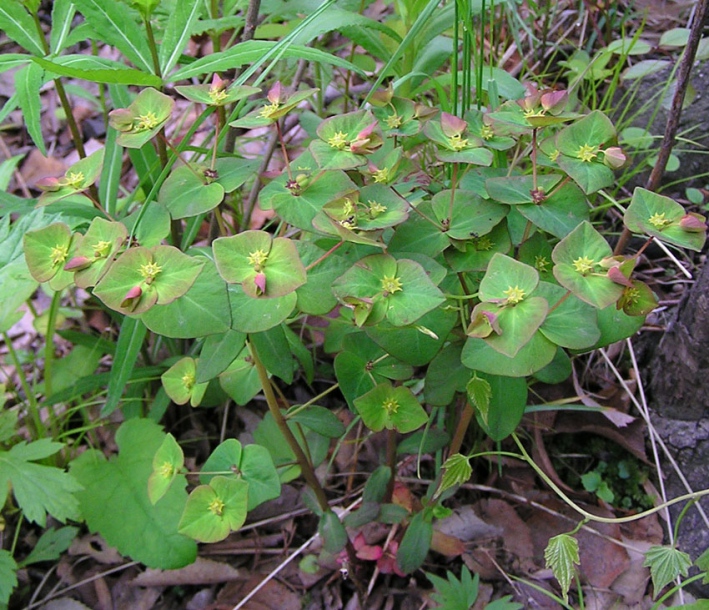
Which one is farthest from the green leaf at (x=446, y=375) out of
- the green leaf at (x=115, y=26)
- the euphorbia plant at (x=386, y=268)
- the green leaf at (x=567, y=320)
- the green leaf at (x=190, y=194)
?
the green leaf at (x=115, y=26)

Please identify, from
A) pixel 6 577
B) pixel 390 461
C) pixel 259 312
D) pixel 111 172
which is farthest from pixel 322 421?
pixel 111 172

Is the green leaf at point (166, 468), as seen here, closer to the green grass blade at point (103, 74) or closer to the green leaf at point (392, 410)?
the green leaf at point (392, 410)

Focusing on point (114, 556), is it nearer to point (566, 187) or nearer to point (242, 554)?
point (242, 554)

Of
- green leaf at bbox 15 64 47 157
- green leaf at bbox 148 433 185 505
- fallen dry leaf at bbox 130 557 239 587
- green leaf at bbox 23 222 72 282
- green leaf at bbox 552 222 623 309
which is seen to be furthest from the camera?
fallen dry leaf at bbox 130 557 239 587

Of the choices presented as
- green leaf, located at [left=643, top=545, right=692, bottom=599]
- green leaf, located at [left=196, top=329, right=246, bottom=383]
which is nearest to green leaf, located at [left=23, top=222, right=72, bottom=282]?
green leaf, located at [left=196, top=329, right=246, bottom=383]

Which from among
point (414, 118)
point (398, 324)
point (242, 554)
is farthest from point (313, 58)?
point (242, 554)

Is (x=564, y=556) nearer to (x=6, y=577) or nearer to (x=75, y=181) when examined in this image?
(x=75, y=181)

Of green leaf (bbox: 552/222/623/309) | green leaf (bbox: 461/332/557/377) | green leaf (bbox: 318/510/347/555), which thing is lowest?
green leaf (bbox: 318/510/347/555)

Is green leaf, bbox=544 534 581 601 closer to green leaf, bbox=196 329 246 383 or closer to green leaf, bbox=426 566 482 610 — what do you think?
green leaf, bbox=426 566 482 610
